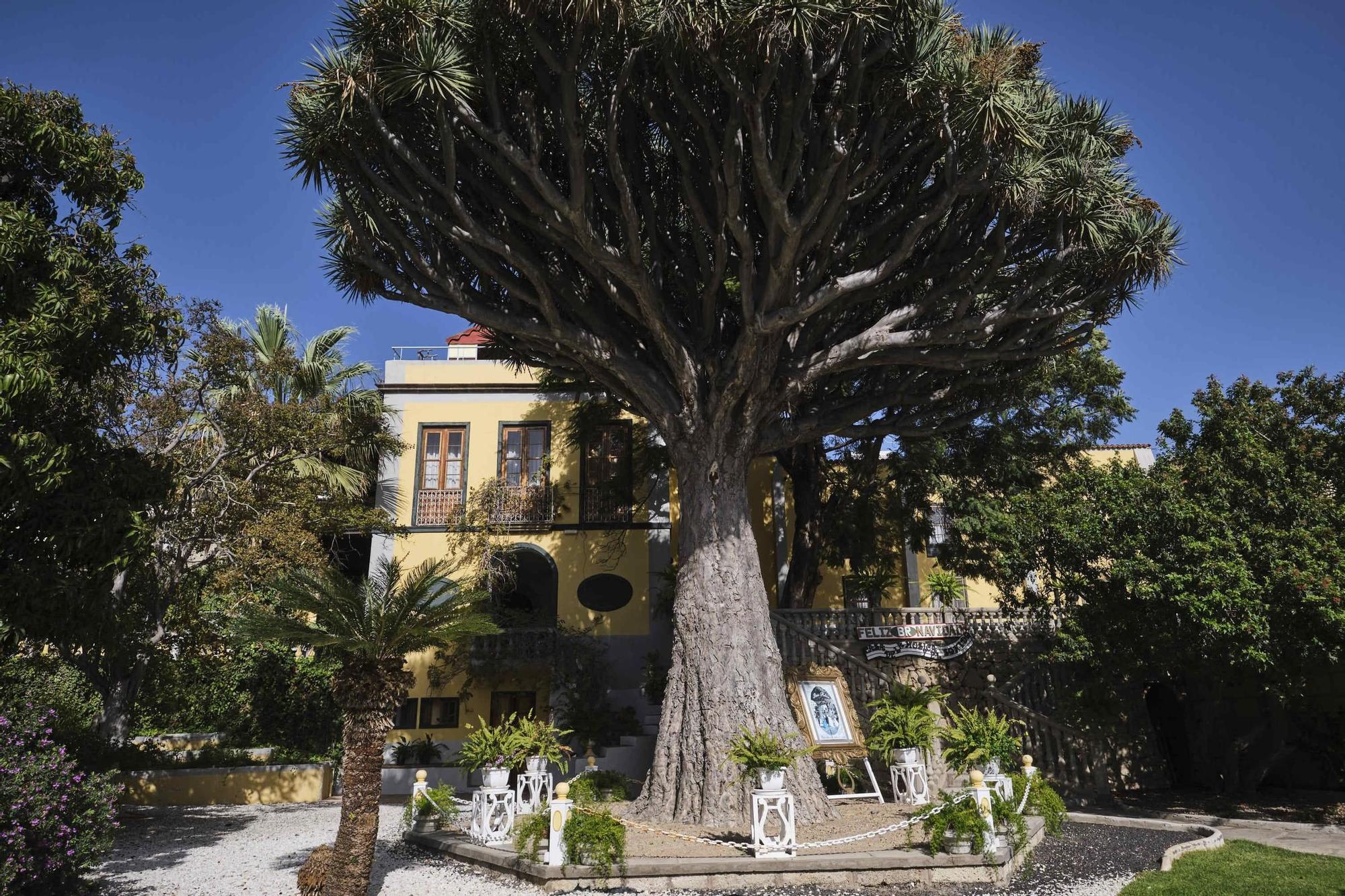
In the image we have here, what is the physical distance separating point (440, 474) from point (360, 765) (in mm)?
12896

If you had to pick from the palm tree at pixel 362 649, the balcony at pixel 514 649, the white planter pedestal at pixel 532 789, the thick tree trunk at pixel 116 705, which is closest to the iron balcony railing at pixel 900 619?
the balcony at pixel 514 649

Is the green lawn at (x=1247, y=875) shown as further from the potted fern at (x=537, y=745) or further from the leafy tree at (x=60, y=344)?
the leafy tree at (x=60, y=344)

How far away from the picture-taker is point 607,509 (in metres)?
20.1

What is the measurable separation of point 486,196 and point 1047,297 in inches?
324

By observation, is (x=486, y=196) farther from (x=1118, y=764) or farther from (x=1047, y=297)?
(x=1118, y=764)

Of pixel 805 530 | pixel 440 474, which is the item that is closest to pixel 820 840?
pixel 805 530

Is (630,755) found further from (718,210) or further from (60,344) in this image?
(60,344)

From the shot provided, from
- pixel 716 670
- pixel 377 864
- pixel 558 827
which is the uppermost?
pixel 716 670

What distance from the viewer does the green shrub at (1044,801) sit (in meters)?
Answer: 9.53

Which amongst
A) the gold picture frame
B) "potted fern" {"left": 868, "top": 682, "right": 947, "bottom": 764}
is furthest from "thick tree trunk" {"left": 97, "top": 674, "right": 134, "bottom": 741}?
"potted fern" {"left": 868, "top": 682, "right": 947, "bottom": 764}

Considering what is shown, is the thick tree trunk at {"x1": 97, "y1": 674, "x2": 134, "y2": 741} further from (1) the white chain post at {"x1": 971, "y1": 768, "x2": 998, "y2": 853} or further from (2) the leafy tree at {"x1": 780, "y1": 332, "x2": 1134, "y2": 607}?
(1) the white chain post at {"x1": 971, "y1": 768, "x2": 998, "y2": 853}

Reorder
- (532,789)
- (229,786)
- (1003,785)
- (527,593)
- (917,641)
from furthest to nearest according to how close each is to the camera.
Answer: (527,593) < (917,641) < (229,786) < (532,789) < (1003,785)

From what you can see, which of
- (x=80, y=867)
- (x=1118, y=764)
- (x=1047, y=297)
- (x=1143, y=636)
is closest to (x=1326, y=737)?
(x=1118, y=764)

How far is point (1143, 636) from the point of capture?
42.7 feet
